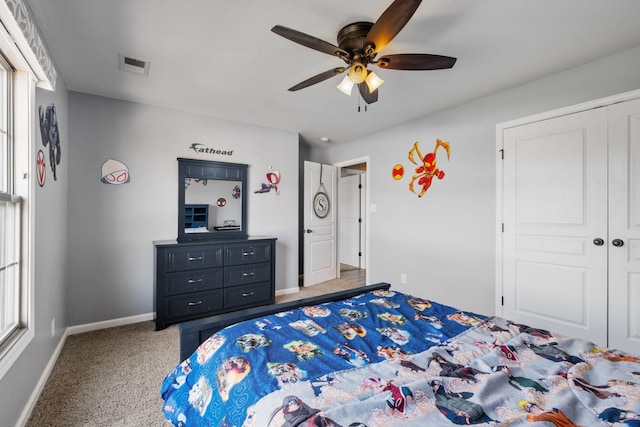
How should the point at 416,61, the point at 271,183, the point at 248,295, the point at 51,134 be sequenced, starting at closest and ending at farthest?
the point at 416,61
the point at 51,134
the point at 248,295
the point at 271,183

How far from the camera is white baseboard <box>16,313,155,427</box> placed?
165 cm

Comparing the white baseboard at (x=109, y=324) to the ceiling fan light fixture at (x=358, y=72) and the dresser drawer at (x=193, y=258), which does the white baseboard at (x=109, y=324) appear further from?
the ceiling fan light fixture at (x=358, y=72)

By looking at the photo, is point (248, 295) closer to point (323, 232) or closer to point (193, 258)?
point (193, 258)

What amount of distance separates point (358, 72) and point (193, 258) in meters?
2.45

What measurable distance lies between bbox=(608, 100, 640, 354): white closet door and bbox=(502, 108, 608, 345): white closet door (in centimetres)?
5

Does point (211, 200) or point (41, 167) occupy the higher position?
point (41, 167)

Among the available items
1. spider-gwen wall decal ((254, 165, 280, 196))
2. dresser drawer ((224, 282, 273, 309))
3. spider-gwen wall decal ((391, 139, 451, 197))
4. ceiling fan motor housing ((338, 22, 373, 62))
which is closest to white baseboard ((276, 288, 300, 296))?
dresser drawer ((224, 282, 273, 309))

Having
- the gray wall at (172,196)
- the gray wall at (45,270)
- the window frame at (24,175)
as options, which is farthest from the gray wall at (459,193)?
the gray wall at (45,270)

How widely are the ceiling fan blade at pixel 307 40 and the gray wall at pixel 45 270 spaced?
5.28ft

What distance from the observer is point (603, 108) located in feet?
7.34

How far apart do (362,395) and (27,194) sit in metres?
2.13

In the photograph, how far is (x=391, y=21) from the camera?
1434 mm

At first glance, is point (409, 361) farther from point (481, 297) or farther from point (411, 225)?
point (411, 225)

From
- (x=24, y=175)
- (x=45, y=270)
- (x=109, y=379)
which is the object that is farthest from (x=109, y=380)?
(x=24, y=175)
